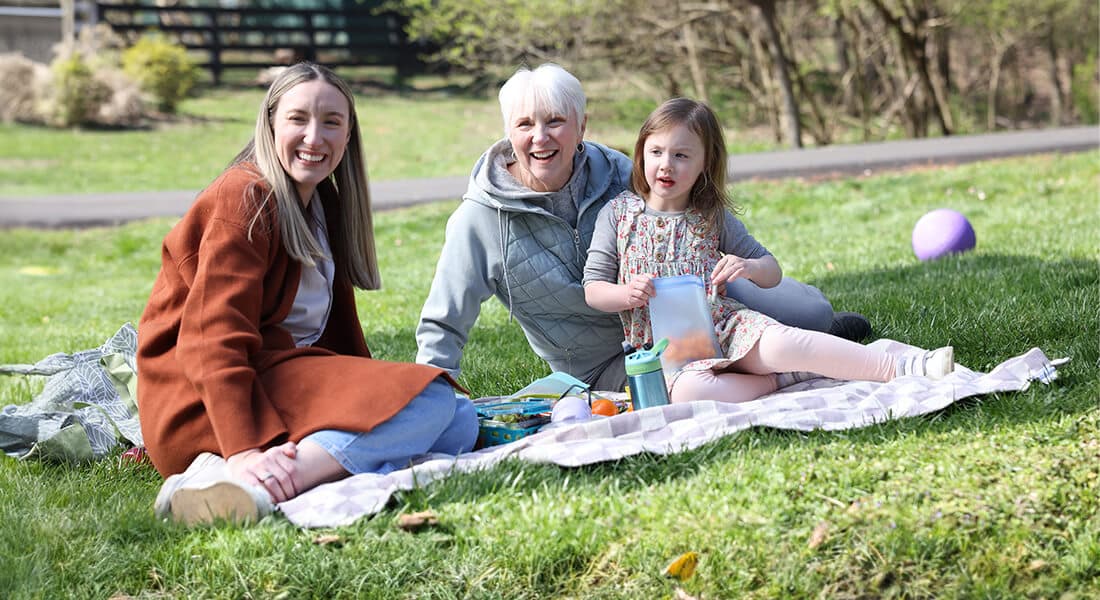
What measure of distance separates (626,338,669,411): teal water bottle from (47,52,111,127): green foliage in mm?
19879

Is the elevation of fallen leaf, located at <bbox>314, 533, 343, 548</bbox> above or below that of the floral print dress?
below

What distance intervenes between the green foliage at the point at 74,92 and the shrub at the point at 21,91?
38cm

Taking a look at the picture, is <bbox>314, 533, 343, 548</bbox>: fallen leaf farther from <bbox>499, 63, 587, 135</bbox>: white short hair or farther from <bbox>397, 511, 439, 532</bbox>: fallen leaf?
<bbox>499, 63, 587, 135</bbox>: white short hair

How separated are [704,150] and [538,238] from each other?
72cm

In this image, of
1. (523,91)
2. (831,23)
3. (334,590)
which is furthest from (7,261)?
(831,23)

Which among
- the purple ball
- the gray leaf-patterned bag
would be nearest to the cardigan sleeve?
the gray leaf-patterned bag

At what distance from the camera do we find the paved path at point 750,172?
1398 centimetres

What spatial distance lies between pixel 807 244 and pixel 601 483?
650 centimetres

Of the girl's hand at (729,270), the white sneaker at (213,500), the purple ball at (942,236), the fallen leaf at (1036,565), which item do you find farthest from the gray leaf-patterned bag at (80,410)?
the purple ball at (942,236)

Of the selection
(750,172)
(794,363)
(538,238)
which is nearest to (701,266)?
(794,363)

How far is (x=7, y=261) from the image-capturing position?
12359 mm

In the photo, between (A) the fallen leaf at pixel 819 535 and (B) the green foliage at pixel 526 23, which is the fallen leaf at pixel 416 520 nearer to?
(A) the fallen leaf at pixel 819 535

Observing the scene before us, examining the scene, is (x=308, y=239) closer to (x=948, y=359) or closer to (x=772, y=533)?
(x=772, y=533)

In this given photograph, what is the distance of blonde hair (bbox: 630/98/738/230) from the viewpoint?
4.32 m
